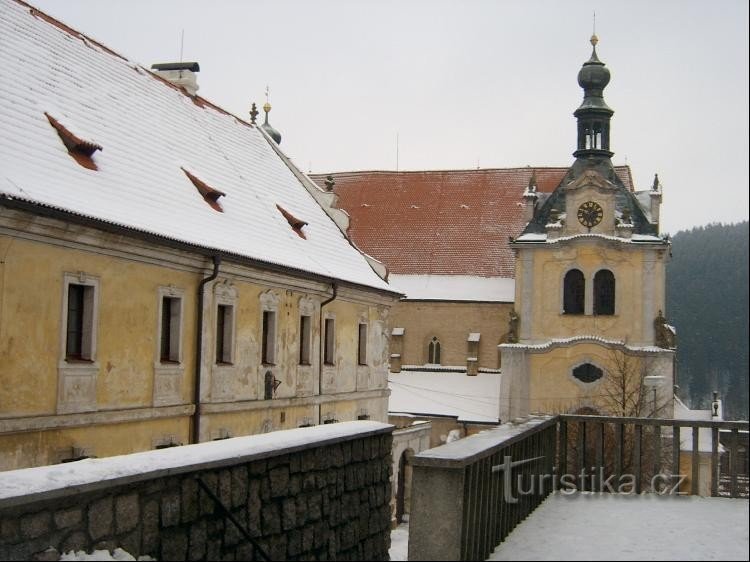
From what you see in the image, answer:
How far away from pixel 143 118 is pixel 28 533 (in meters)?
16.0

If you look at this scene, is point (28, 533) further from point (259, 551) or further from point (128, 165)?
point (128, 165)

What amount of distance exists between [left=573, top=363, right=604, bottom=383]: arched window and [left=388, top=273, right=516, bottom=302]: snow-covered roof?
4.99m

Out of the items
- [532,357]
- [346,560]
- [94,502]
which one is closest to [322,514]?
[346,560]

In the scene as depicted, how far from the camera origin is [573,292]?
4062cm

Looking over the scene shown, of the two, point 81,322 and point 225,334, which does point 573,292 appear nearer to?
point 225,334

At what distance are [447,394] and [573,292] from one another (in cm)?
698

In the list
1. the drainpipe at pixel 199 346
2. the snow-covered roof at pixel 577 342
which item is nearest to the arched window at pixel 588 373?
the snow-covered roof at pixel 577 342

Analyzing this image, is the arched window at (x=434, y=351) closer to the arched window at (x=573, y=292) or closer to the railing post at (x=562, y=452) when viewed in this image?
the arched window at (x=573, y=292)

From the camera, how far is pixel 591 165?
41.7 m

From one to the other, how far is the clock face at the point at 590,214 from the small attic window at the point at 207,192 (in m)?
23.2

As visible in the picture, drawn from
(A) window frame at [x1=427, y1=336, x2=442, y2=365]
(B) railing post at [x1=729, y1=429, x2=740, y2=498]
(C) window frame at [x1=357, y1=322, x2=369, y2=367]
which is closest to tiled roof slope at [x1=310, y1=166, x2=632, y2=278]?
(A) window frame at [x1=427, y1=336, x2=442, y2=365]

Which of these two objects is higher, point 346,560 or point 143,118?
point 143,118

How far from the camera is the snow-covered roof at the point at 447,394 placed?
40969mm

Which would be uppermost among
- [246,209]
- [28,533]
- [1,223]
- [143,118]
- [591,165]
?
[591,165]
